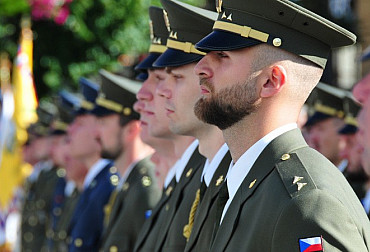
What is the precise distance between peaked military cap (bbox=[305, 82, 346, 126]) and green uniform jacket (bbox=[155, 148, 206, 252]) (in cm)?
219

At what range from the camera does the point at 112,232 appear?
6.14 meters

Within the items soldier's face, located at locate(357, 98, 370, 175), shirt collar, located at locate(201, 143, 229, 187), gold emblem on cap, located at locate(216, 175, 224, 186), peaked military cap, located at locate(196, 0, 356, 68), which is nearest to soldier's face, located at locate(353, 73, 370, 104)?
soldier's face, located at locate(357, 98, 370, 175)

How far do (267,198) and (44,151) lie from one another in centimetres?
1165

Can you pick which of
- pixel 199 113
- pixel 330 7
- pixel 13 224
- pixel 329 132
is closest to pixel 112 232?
pixel 329 132

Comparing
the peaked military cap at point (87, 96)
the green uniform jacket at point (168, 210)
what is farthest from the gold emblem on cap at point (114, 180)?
the green uniform jacket at point (168, 210)

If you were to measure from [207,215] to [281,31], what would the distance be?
3.36 ft

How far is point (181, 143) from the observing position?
5406 millimetres

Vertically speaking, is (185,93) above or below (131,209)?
above

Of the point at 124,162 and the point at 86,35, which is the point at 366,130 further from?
the point at 86,35

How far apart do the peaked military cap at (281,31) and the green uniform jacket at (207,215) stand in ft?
2.62

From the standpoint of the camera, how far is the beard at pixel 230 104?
3.19 m

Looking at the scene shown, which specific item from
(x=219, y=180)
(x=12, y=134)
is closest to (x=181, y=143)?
(x=219, y=180)

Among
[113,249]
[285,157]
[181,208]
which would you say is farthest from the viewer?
[113,249]

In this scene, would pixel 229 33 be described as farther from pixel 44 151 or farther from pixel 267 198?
pixel 44 151
